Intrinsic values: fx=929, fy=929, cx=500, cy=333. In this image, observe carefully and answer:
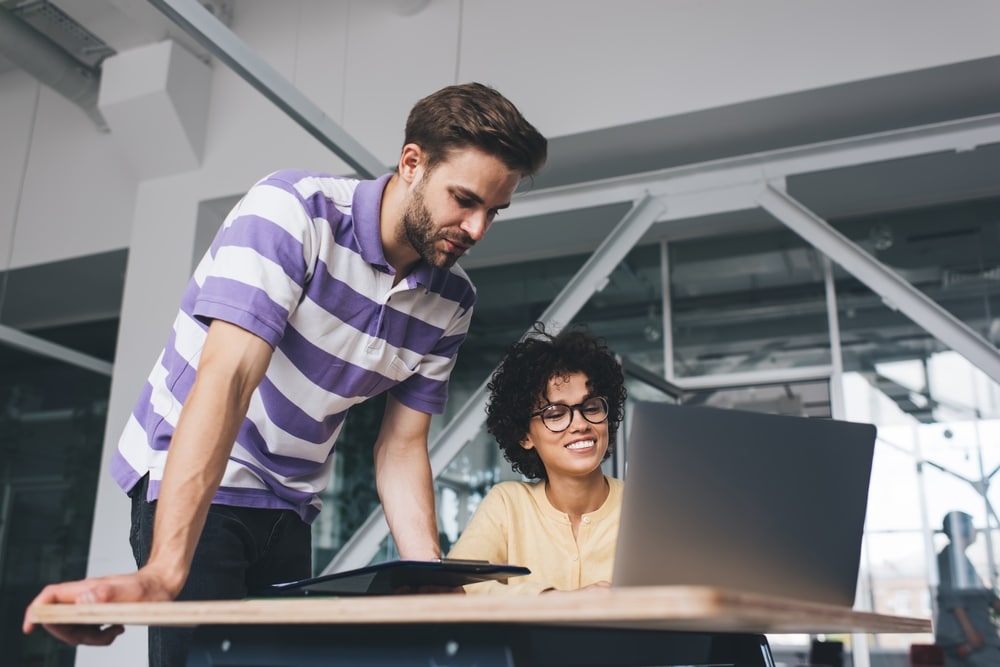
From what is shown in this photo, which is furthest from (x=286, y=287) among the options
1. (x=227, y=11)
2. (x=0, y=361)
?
(x=0, y=361)

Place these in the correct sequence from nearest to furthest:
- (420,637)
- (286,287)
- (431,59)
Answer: (420,637)
(286,287)
(431,59)

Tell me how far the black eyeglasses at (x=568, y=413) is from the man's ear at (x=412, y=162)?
754mm

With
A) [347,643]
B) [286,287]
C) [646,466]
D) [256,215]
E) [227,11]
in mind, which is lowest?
[347,643]

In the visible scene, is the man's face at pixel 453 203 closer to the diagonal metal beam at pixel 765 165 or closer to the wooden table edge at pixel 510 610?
the wooden table edge at pixel 510 610

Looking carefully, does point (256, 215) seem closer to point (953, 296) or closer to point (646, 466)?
point (646, 466)

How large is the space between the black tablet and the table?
2.0 inches

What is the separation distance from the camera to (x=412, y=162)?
5.15 feet

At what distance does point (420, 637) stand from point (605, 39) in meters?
4.06

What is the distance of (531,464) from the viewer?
90.2 inches

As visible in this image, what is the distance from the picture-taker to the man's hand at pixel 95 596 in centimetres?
84

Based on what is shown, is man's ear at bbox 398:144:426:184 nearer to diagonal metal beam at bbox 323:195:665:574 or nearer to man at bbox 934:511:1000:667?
diagonal metal beam at bbox 323:195:665:574

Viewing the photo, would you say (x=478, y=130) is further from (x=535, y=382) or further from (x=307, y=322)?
(x=535, y=382)

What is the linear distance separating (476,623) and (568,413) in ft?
4.37

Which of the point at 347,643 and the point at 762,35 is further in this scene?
the point at 762,35
